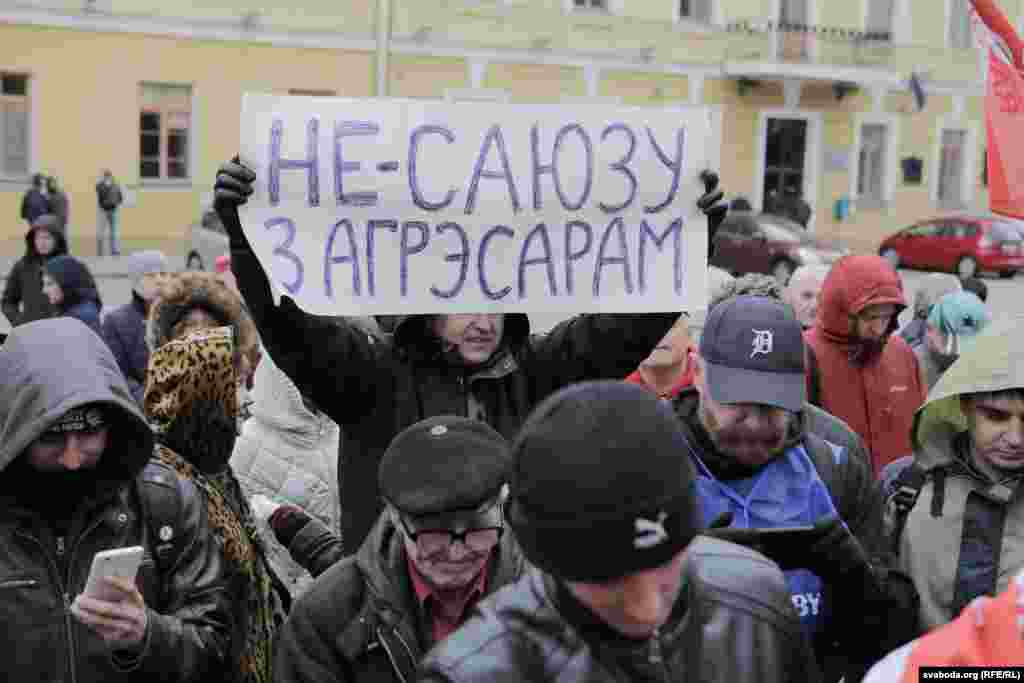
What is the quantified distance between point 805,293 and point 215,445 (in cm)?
353

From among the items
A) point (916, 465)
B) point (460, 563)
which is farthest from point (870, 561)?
point (460, 563)

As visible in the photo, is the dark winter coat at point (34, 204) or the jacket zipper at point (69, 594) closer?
the jacket zipper at point (69, 594)

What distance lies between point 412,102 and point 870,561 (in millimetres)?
1547

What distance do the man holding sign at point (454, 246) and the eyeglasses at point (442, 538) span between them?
28.2 inches

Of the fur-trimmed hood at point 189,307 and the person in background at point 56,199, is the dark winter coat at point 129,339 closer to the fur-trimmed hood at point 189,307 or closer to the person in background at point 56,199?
the fur-trimmed hood at point 189,307

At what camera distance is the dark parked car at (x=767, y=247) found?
75.5 feet

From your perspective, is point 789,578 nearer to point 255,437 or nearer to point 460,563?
point 460,563

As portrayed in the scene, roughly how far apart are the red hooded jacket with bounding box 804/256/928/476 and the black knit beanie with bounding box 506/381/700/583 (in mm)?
3151

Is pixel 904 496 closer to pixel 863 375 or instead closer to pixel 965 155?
pixel 863 375

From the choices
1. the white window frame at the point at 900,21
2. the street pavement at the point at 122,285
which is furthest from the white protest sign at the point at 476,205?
the white window frame at the point at 900,21

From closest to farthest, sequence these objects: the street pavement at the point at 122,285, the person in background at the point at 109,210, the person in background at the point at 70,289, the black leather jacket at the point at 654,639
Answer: the black leather jacket at the point at 654,639
the person in background at the point at 70,289
the street pavement at the point at 122,285
the person in background at the point at 109,210

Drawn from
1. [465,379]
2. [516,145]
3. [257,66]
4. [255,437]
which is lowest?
[255,437]

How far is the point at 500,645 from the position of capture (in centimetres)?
174

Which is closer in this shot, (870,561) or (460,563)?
(460,563)
